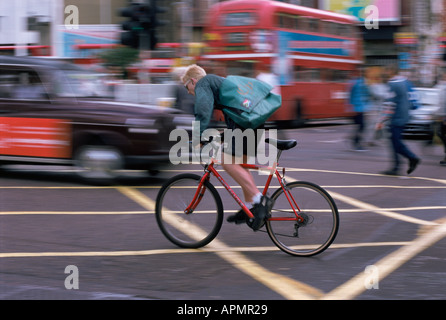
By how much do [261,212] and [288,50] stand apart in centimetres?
1472

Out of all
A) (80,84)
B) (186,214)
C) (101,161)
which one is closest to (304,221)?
(186,214)

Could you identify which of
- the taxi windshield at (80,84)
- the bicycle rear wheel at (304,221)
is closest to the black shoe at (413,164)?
the taxi windshield at (80,84)

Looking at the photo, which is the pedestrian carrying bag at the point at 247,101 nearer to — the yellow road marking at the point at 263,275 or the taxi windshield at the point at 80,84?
the yellow road marking at the point at 263,275

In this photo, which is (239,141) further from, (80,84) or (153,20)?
(153,20)

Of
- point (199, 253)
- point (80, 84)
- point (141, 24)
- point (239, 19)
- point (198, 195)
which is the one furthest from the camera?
point (239, 19)

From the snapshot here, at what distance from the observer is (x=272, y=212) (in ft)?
19.1

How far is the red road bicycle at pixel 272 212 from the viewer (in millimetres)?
5688

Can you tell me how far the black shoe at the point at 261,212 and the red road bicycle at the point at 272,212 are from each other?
40 mm

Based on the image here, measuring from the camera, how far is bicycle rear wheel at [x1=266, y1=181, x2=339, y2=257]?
18.6ft

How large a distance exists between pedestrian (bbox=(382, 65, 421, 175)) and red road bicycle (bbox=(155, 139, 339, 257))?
532cm

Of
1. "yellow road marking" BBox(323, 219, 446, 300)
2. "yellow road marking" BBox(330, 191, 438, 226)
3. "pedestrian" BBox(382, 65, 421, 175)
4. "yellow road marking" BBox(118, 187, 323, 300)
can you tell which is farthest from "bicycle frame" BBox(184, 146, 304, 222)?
"pedestrian" BBox(382, 65, 421, 175)

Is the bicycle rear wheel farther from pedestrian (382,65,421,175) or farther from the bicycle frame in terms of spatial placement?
pedestrian (382,65,421,175)
